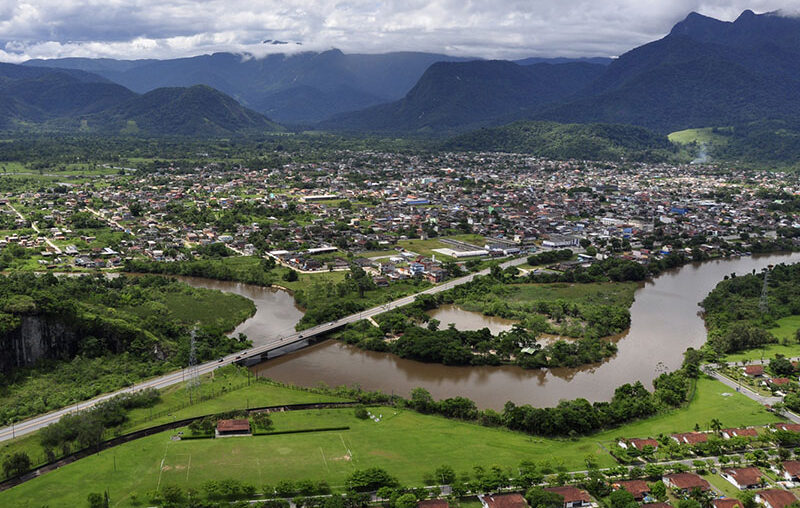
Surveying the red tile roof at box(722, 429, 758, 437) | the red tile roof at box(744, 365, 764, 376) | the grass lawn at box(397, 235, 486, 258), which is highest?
the red tile roof at box(722, 429, 758, 437)

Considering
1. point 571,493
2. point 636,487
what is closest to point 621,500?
point 636,487

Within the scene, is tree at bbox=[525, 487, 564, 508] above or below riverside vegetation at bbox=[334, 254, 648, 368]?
above

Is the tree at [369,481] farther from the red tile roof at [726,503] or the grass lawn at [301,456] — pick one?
the red tile roof at [726,503]

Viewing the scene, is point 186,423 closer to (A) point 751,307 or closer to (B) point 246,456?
(B) point 246,456

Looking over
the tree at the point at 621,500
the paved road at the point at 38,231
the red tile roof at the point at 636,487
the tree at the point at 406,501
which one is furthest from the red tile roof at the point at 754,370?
the paved road at the point at 38,231

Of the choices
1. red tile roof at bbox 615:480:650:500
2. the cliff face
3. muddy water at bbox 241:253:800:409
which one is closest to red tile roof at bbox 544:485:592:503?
red tile roof at bbox 615:480:650:500

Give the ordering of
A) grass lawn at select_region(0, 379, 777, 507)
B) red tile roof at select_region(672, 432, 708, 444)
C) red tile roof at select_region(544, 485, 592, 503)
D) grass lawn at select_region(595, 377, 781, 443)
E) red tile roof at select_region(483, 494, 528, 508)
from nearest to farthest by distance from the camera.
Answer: red tile roof at select_region(483, 494, 528, 508) → red tile roof at select_region(544, 485, 592, 503) → grass lawn at select_region(0, 379, 777, 507) → red tile roof at select_region(672, 432, 708, 444) → grass lawn at select_region(595, 377, 781, 443)

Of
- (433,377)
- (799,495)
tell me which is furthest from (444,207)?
(799,495)

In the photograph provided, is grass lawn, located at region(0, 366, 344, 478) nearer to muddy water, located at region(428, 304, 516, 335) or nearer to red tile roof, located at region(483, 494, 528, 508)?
red tile roof, located at region(483, 494, 528, 508)
